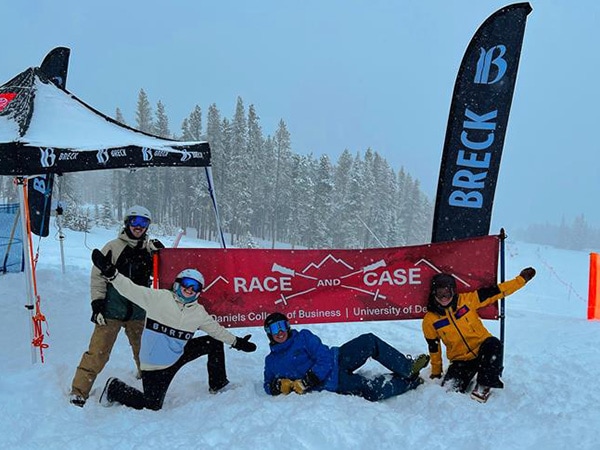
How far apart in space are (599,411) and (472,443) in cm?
125

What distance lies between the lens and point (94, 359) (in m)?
4.98

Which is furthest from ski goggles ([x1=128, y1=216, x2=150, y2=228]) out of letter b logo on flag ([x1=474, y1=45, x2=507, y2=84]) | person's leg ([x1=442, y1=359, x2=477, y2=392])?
letter b logo on flag ([x1=474, y1=45, x2=507, y2=84])

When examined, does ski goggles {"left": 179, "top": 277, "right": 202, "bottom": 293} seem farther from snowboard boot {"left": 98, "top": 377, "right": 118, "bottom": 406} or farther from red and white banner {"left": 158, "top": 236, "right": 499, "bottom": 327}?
snowboard boot {"left": 98, "top": 377, "right": 118, "bottom": 406}

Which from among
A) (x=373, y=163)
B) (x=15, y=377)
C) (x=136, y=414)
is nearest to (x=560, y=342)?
(x=136, y=414)

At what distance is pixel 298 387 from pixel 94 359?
2.15 m

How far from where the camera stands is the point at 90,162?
5.77 metres

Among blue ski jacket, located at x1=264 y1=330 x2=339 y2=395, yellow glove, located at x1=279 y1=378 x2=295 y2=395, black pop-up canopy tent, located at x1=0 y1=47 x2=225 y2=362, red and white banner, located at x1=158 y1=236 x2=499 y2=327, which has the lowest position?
yellow glove, located at x1=279 y1=378 x2=295 y2=395

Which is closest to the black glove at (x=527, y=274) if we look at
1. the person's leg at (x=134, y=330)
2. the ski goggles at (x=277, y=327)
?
the ski goggles at (x=277, y=327)

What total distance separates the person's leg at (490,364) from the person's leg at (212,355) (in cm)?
257

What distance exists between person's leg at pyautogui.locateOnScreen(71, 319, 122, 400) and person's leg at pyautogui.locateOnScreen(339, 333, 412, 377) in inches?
96.3

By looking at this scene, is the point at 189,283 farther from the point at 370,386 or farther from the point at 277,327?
the point at 370,386

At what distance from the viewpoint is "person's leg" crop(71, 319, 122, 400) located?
4.86 metres

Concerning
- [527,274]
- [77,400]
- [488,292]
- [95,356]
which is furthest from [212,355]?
[527,274]

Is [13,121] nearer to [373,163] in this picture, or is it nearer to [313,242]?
[313,242]
